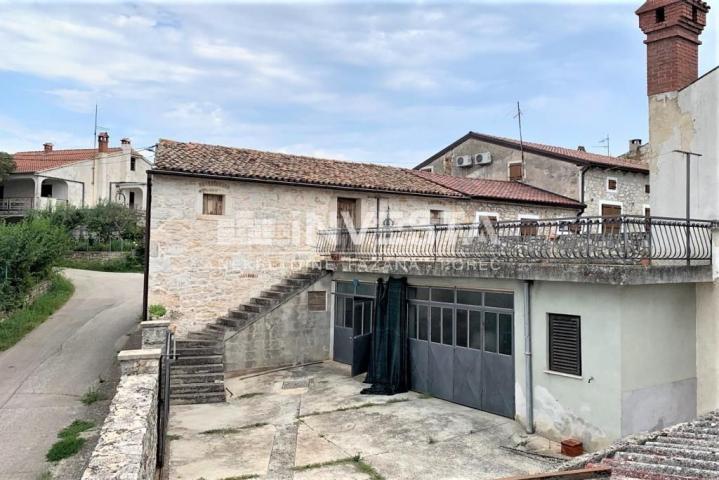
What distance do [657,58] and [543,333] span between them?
6317 mm

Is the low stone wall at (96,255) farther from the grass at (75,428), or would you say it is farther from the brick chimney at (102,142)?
the grass at (75,428)

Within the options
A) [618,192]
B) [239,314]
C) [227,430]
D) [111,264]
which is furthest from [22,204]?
[618,192]

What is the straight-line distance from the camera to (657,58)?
33.6 feet

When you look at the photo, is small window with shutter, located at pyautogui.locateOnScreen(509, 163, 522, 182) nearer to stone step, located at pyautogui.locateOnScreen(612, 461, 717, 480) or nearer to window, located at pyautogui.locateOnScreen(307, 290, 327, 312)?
window, located at pyautogui.locateOnScreen(307, 290, 327, 312)

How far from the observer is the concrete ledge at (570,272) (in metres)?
7.57

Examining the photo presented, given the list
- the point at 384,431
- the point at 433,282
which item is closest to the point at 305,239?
the point at 433,282

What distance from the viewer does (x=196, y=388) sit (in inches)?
426

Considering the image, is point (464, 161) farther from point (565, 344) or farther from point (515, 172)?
point (565, 344)

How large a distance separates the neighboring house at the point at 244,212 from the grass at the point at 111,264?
50.8 ft

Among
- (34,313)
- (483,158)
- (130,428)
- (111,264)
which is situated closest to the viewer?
(130,428)

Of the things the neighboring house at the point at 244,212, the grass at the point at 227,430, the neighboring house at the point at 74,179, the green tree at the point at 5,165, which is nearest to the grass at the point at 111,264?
the neighboring house at the point at 74,179

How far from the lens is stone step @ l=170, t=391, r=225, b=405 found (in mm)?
10625

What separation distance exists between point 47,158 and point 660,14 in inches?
1526

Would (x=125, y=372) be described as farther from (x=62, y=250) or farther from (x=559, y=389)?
(x=62, y=250)
